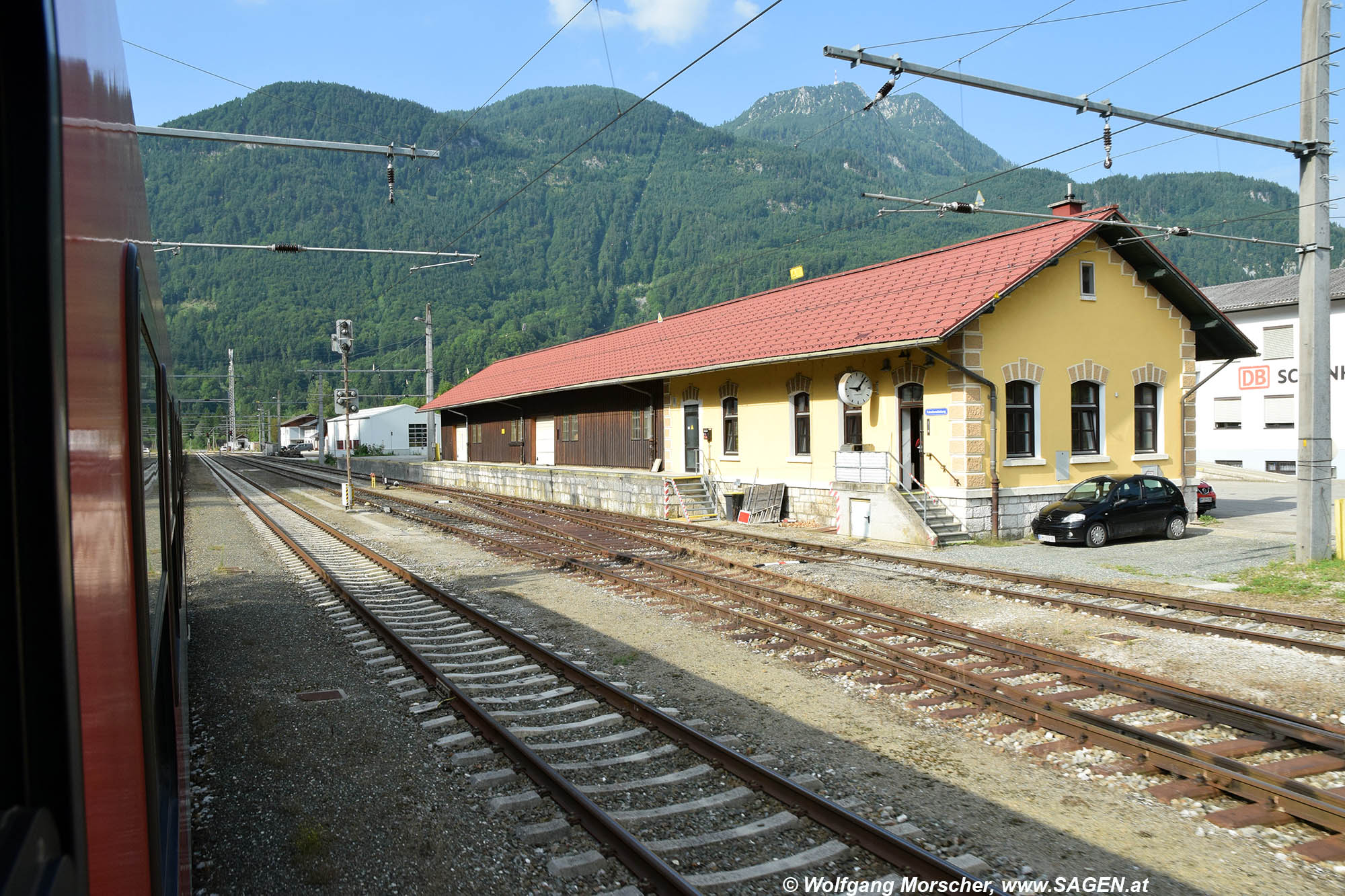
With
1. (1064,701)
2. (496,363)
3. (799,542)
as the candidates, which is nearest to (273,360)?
(496,363)

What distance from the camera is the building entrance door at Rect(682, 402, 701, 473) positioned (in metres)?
26.2

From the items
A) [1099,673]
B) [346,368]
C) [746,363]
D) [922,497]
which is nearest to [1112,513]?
[922,497]

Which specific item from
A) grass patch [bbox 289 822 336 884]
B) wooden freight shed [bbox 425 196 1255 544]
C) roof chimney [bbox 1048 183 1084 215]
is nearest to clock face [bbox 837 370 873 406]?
wooden freight shed [bbox 425 196 1255 544]

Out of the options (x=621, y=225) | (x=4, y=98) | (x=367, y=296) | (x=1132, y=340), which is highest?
(x=621, y=225)

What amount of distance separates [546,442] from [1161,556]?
24.1 m

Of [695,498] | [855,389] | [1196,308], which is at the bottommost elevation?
[695,498]

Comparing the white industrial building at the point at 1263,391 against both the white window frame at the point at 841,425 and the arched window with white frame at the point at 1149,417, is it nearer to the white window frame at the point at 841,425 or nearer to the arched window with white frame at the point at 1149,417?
the arched window with white frame at the point at 1149,417

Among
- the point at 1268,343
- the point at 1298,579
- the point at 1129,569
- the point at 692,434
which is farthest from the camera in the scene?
the point at 1268,343

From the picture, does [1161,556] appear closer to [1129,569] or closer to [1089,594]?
[1129,569]

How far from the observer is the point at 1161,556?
52.7 feet

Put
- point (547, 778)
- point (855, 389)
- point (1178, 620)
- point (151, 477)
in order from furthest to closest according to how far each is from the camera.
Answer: point (855, 389)
point (1178, 620)
point (547, 778)
point (151, 477)

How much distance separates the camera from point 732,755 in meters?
5.89

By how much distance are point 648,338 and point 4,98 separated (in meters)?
30.8

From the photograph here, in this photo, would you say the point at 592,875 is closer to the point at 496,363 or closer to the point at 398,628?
the point at 398,628
